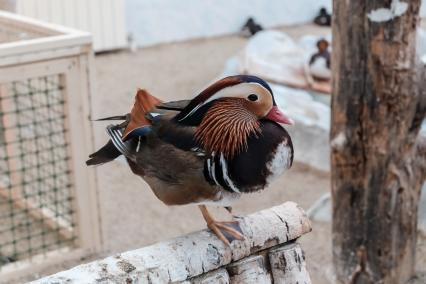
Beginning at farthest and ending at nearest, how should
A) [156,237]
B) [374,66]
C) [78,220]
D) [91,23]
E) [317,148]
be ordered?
[91,23] < [317,148] < [156,237] < [78,220] < [374,66]

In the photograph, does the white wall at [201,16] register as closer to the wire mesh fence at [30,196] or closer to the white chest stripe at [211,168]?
the wire mesh fence at [30,196]

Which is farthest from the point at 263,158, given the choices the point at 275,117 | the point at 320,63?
the point at 320,63

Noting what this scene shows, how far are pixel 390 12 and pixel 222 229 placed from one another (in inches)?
31.1

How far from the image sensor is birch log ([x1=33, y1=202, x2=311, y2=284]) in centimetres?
111

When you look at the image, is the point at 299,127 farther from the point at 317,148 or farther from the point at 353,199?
the point at 353,199

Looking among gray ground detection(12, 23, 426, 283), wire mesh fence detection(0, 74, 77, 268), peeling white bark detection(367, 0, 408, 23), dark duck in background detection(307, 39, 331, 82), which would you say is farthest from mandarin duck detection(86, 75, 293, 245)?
dark duck in background detection(307, 39, 331, 82)

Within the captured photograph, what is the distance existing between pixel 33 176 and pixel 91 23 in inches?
96.4

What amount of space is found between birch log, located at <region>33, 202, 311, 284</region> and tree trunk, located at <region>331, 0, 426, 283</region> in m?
0.66

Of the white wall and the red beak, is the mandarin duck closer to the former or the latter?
the red beak

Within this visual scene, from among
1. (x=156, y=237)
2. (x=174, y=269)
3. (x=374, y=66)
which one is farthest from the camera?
(x=156, y=237)

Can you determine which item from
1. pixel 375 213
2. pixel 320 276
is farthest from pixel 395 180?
pixel 320 276

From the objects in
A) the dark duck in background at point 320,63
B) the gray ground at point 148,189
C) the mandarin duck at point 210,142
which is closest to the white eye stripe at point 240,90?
the mandarin duck at point 210,142

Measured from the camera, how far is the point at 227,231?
1.22 m

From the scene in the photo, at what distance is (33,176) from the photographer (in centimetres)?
296
